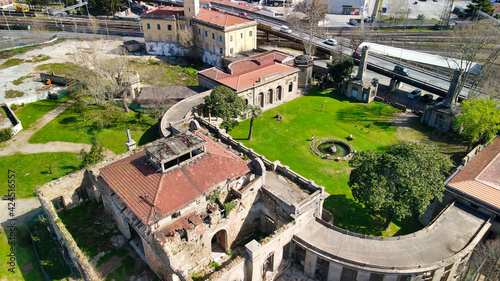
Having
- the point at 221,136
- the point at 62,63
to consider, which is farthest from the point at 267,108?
the point at 62,63

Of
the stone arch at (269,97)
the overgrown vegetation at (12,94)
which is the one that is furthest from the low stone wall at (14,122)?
the stone arch at (269,97)

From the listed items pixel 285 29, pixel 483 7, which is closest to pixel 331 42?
pixel 285 29

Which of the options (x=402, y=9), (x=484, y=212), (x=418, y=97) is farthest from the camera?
(x=402, y=9)

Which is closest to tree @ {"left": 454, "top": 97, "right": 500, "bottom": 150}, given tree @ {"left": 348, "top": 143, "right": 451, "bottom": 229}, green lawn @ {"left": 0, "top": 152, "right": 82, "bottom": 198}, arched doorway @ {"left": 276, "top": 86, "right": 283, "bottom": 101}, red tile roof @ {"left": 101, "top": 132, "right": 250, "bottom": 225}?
tree @ {"left": 348, "top": 143, "right": 451, "bottom": 229}

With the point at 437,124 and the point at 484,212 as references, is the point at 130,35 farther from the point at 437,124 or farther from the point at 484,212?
the point at 484,212

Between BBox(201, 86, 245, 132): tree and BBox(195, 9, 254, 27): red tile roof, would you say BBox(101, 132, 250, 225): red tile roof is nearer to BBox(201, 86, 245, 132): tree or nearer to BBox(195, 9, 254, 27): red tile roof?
BBox(201, 86, 245, 132): tree

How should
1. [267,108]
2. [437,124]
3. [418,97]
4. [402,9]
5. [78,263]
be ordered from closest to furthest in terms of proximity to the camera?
[78,263]
[437,124]
[267,108]
[418,97]
[402,9]
